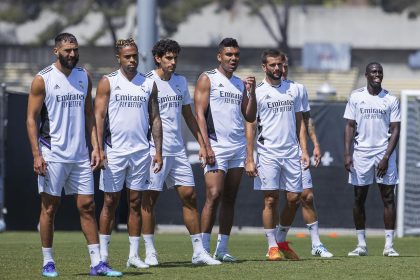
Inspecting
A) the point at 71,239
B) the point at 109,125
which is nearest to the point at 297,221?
the point at 71,239

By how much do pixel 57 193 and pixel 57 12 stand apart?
50.2 meters

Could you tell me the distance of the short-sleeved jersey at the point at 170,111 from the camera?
13956 millimetres

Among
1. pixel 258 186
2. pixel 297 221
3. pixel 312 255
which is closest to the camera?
pixel 258 186

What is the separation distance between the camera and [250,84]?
14.1 m

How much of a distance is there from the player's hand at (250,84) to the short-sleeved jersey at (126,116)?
1.22 m

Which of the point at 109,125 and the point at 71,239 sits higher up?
the point at 109,125

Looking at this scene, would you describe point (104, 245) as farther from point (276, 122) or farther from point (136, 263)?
point (276, 122)

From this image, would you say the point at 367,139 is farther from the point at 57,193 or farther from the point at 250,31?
the point at 250,31

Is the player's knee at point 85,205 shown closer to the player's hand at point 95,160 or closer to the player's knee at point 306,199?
the player's hand at point 95,160

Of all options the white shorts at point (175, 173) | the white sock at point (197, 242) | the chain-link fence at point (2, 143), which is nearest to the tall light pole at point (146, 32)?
the chain-link fence at point (2, 143)

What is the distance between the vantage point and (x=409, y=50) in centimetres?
6588

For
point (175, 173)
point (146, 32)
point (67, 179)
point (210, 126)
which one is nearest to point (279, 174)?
point (210, 126)

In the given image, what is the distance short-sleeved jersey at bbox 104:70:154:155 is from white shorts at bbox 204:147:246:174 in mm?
1194

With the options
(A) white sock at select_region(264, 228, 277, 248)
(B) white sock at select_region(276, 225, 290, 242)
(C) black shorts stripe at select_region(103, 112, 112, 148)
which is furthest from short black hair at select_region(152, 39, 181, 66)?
(B) white sock at select_region(276, 225, 290, 242)
